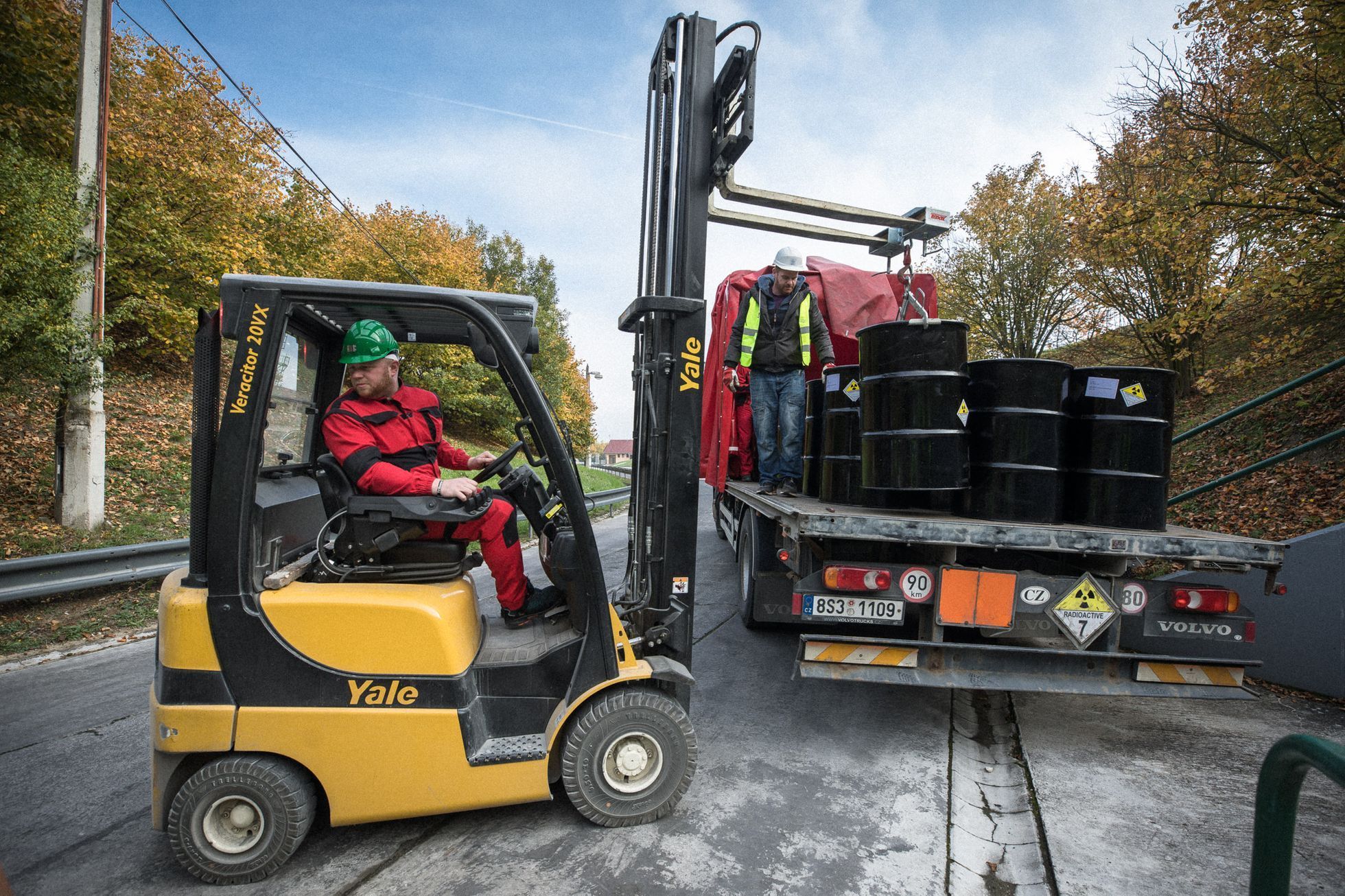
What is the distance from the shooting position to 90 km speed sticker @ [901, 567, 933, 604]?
3451mm

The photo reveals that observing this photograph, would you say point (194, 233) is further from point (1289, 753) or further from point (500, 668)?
point (1289, 753)

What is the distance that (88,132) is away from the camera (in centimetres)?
754

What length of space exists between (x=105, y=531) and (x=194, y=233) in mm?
6358

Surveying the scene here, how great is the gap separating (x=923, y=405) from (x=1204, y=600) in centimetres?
167

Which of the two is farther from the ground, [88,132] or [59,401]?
[88,132]

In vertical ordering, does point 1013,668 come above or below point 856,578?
below

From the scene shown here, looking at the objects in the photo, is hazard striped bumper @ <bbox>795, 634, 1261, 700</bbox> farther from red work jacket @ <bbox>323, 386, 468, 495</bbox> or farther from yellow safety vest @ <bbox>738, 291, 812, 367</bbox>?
yellow safety vest @ <bbox>738, 291, 812, 367</bbox>

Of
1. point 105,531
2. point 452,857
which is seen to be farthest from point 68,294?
point 452,857

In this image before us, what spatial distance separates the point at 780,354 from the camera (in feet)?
16.5

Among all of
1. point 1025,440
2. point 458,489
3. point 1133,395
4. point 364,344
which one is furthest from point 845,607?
point 364,344

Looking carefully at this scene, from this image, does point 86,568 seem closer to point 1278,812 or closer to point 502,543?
point 502,543

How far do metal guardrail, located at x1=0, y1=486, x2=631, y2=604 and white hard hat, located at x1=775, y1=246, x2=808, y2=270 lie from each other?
2.12 m

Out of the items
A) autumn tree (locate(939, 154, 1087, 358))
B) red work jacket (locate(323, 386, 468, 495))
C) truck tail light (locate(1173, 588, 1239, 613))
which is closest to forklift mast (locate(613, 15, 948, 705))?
red work jacket (locate(323, 386, 468, 495))

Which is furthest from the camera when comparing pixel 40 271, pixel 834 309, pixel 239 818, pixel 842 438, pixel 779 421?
pixel 40 271
